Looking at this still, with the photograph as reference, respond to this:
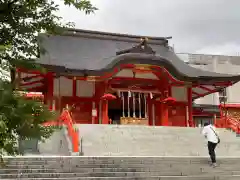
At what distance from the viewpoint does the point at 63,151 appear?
1473cm

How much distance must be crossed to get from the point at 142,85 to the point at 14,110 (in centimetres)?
1876

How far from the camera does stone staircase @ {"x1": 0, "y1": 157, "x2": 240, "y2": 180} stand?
9.52 m

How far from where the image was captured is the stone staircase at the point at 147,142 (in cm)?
1487

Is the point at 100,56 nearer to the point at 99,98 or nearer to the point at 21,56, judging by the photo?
the point at 99,98

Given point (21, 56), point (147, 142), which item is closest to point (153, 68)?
point (147, 142)

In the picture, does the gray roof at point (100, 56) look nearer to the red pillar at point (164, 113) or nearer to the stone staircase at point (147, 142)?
the red pillar at point (164, 113)

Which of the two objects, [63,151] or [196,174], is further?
[63,151]

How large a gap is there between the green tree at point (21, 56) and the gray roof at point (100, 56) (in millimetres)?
12553

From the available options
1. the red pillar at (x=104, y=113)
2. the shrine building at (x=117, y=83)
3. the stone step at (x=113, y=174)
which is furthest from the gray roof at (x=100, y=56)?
the stone step at (x=113, y=174)

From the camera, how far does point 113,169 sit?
1029cm

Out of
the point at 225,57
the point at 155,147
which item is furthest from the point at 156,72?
the point at 225,57

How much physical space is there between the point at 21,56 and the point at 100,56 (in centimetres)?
1832

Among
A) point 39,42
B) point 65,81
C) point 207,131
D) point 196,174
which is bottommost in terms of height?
point 196,174

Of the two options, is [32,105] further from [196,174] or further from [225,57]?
[225,57]
